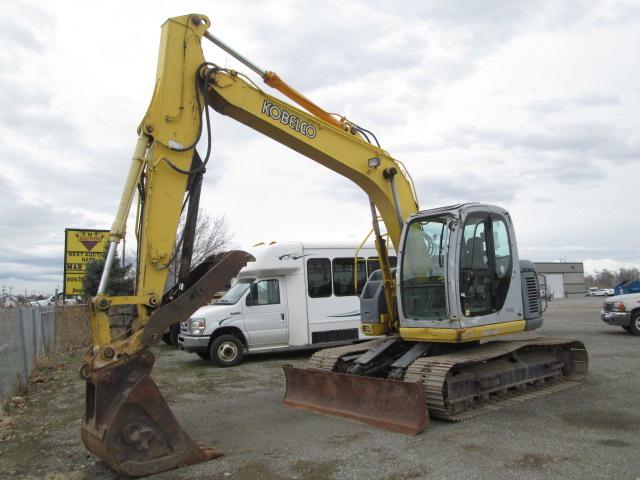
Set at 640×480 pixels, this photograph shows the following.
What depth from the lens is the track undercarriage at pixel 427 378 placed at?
257 inches

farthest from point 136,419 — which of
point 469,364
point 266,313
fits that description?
point 266,313

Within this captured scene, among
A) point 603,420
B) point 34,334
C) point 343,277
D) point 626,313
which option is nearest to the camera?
point 603,420

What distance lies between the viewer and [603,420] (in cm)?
655

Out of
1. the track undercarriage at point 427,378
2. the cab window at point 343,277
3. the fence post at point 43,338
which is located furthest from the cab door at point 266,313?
the fence post at point 43,338

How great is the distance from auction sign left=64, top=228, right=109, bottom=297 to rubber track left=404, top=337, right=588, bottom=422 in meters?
15.3

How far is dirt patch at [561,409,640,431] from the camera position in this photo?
6.25m

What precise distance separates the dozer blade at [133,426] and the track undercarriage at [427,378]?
7.59 ft

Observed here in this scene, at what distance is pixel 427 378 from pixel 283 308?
6.79m

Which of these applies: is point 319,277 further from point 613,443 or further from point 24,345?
point 613,443

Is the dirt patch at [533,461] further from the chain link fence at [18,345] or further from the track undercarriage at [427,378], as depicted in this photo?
the chain link fence at [18,345]

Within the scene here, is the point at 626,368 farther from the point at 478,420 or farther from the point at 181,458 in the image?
the point at 181,458

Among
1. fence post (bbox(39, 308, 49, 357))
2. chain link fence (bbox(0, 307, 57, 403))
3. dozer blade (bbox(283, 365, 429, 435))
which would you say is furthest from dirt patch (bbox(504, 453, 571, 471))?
fence post (bbox(39, 308, 49, 357))

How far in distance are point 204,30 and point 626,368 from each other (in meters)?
8.91

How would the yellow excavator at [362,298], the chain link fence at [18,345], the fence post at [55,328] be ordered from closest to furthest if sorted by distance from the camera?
the yellow excavator at [362,298] → the chain link fence at [18,345] → the fence post at [55,328]
